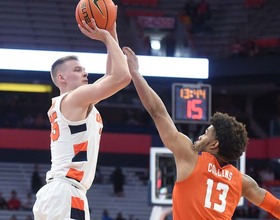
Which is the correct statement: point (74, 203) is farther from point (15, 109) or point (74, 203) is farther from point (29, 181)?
point (15, 109)

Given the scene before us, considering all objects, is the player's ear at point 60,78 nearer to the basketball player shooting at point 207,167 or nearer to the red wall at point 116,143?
the basketball player shooting at point 207,167

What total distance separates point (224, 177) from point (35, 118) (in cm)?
1777

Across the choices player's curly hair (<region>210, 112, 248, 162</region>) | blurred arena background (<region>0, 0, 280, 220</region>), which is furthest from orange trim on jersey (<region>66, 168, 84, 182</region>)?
blurred arena background (<region>0, 0, 280, 220</region>)

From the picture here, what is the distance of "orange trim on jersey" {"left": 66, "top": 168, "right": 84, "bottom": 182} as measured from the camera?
4613mm

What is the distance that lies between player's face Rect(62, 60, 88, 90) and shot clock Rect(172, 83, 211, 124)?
6014 millimetres

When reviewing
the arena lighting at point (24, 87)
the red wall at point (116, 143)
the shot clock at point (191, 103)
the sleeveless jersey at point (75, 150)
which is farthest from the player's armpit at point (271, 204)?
A: the arena lighting at point (24, 87)

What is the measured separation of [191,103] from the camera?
10938mm

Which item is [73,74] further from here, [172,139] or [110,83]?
[172,139]

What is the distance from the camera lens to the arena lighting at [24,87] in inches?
888

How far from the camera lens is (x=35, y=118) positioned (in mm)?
Result: 21750

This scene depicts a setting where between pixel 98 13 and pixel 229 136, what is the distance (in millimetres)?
1238

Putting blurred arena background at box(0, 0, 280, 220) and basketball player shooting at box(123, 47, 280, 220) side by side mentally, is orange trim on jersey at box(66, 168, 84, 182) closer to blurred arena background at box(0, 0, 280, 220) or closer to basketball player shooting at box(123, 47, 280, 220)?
basketball player shooting at box(123, 47, 280, 220)

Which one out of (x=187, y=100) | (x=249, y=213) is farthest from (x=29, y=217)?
(x=187, y=100)

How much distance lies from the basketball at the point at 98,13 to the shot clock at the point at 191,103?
593 centimetres
